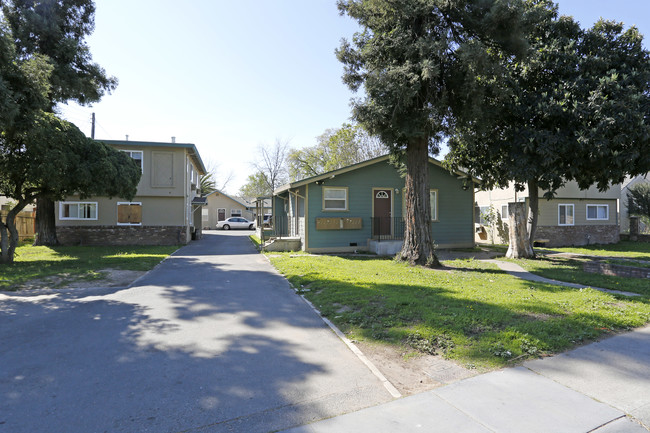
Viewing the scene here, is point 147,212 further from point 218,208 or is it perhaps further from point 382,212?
point 218,208

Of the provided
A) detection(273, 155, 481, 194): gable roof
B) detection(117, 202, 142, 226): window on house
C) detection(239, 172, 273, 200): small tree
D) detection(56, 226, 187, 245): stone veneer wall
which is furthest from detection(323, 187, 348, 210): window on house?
detection(239, 172, 273, 200): small tree

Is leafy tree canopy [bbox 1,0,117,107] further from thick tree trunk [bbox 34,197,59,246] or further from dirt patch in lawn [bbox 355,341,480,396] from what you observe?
dirt patch in lawn [bbox 355,341,480,396]

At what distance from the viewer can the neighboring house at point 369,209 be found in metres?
15.4

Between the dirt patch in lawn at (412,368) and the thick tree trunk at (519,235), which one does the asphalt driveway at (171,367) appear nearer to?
the dirt patch in lawn at (412,368)

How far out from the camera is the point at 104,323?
5.24 meters

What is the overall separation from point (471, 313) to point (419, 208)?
607cm

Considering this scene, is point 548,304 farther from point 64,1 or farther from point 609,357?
point 64,1

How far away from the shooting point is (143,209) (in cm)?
1916

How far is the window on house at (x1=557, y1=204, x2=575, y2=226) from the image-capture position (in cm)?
2072

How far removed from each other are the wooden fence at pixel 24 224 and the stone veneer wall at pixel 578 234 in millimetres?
30246

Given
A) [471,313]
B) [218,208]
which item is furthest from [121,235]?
[218,208]

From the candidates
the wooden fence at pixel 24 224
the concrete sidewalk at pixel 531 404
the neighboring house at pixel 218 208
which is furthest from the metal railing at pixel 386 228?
the neighboring house at pixel 218 208

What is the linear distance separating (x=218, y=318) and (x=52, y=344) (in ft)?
6.74

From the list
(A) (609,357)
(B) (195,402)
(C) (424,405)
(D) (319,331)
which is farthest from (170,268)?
(A) (609,357)
